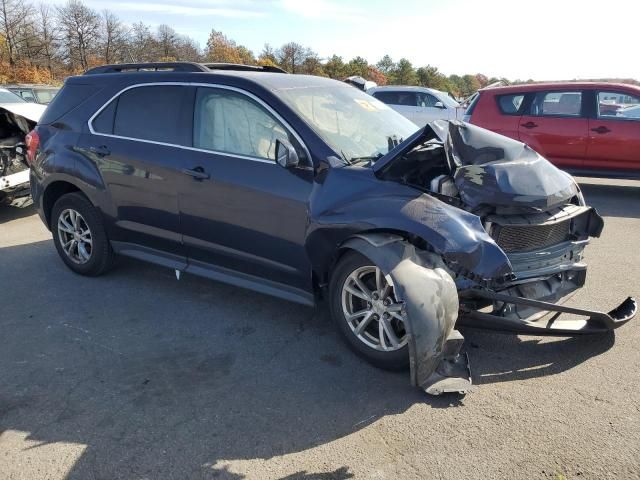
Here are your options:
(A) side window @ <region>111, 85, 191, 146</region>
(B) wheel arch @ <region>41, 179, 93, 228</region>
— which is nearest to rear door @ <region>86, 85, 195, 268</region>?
(A) side window @ <region>111, 85, 191, 146</region>

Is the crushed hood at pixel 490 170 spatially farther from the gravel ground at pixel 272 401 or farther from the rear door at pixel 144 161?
the rear door at pixel 144 161

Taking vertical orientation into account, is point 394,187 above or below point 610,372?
above

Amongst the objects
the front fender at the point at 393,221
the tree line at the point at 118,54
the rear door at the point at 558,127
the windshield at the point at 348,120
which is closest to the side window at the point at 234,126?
the windshield at the point at 348,120

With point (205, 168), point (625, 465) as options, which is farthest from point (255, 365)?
point (625, 465)

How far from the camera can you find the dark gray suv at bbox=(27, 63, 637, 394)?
3.14 meters

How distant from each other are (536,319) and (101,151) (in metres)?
3.82

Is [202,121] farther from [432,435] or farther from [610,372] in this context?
[610,372]

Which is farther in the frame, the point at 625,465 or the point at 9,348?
the point at 9,348

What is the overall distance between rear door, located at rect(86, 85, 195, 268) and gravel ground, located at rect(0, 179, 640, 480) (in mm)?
581

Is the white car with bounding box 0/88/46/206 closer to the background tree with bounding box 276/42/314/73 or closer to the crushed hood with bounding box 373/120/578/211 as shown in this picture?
the crushed hood with bounding box 373/120/578/211

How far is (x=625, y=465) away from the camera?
2.59 metres

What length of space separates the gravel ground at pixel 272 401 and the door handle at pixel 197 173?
3.64 feet

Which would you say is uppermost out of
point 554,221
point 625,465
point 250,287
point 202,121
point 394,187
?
point 202,121

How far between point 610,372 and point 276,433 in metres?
2.15
